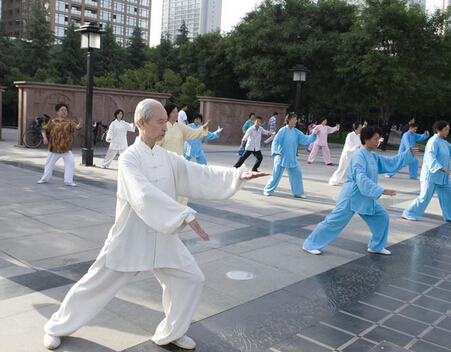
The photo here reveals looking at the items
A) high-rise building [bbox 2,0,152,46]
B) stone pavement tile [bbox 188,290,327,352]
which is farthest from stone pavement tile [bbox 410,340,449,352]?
high-rise building [bbox 2,0,152,46]

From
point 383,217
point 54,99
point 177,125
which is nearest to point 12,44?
point 54,99

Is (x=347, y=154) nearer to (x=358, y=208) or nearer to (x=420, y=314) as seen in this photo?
(x=358, y=208)

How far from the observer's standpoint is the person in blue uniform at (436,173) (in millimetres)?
7766

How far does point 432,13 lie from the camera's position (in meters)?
27.5

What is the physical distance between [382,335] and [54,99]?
52.7 ft

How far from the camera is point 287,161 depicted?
9.70m

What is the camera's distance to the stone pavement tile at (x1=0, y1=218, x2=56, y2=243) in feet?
19.7

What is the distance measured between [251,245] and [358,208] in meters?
1.34

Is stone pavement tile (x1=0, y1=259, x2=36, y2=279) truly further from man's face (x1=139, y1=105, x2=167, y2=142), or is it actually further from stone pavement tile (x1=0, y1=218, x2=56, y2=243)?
man's face (x1=139, y1=105, x2=167, y2=142)

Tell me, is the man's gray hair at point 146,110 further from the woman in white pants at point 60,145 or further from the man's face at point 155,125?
the woman in white pants at point 60,145

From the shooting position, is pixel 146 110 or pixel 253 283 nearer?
pixel 146 110

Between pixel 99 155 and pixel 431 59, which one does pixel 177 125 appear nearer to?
pixel 99 155

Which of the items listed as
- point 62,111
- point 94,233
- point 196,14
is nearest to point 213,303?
A: point 94,233

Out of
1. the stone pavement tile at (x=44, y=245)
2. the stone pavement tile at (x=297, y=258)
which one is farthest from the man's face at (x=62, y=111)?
the stone pavement tile at (x=297, y=258)
